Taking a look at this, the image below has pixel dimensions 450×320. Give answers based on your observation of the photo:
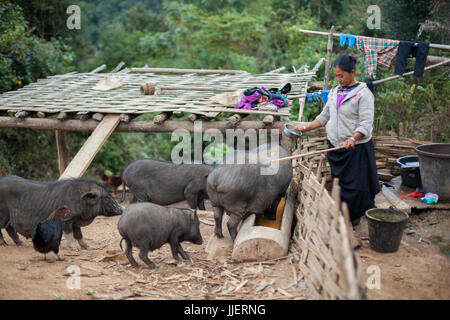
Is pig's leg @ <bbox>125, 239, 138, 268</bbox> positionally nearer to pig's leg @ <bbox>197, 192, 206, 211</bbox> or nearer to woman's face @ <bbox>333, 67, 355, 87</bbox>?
pig's leg @ <bbox>197, 192, 206, 211</bbox>

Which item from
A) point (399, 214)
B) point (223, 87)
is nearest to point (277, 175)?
point (399, 214)

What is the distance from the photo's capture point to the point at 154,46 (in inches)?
821

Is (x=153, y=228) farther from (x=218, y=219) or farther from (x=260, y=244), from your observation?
(x=260, y=244)

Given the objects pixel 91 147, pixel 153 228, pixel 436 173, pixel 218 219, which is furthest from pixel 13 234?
pixel 436 173

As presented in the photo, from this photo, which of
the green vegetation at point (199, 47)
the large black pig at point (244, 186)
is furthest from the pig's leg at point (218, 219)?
the green vegetation at point (199, 47)

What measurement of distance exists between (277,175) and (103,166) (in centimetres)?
1034

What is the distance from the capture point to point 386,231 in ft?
17.7

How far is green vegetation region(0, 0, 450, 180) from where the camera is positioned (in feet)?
37.1

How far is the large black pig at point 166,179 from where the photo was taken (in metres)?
7.89

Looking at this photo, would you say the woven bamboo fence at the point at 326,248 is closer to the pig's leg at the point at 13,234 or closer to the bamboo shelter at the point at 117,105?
the bamboo shelter at the point at 117,105

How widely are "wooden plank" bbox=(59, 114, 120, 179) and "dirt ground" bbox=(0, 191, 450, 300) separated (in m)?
1.24

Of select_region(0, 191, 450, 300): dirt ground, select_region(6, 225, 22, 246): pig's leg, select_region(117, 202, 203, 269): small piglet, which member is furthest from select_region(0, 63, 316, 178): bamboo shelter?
select_region(117, 202, 203, 269): small piglet

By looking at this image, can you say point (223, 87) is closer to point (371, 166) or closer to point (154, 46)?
point (371, 166)

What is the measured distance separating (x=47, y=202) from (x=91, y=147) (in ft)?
4.94
